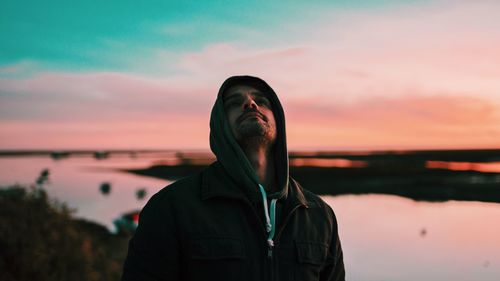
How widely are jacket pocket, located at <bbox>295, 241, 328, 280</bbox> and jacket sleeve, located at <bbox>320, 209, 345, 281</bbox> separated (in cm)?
18

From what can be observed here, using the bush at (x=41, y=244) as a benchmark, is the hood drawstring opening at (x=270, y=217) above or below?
above

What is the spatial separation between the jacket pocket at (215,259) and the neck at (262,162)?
2.22ft

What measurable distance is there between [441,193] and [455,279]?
84.0 feet

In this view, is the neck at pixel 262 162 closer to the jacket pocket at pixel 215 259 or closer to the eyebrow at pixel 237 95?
the eyebrow at pixel 237 95

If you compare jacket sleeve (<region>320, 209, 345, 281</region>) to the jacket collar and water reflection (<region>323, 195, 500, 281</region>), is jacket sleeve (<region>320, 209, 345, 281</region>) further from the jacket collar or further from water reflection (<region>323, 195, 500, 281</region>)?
water reflection (<region>323, 195, 500, 281</region>)

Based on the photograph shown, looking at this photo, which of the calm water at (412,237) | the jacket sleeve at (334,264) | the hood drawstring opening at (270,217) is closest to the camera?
the hood drawstring opening at (270,217)

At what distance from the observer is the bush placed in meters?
9.98

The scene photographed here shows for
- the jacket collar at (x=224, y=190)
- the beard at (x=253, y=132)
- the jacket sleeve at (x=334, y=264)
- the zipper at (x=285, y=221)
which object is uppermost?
the beard at (x=253, y=132)

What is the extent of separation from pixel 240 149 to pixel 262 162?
0.90 ft

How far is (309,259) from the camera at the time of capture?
387cm

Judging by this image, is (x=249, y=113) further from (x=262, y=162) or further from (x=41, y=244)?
(x=41, y=244)

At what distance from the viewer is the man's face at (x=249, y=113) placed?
3957 mm

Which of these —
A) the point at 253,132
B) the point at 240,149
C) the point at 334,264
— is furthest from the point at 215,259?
the point at 334,264

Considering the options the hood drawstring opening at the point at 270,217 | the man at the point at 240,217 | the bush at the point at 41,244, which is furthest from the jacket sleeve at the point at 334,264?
the bush at the point at 41,244
